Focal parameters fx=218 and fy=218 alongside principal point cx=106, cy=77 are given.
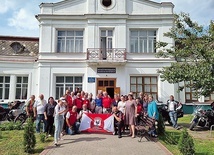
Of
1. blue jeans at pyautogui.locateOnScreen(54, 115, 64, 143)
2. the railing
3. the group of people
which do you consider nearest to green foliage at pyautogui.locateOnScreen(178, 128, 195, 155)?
the group of people

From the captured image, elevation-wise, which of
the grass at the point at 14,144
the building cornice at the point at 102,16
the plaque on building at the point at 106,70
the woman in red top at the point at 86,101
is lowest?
the grass at the point at 14,144

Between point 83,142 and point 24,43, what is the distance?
1554cm

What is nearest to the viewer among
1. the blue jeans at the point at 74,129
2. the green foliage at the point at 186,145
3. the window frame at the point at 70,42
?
the green foliage at the point at 186,145

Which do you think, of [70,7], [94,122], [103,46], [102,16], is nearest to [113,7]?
[102,16]

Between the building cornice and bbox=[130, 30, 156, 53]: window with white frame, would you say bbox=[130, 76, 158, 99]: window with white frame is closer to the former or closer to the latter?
bbox=[130, 30, 156, 53]: window with white frame

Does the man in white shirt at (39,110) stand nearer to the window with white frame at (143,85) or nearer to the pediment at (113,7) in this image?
the window with white frame at (143,85)

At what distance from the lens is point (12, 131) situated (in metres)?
10.8

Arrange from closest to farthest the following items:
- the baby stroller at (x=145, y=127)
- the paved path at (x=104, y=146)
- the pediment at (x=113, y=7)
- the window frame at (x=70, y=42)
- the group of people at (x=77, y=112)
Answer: the paved path at (x=104, y=146) < the baby stroller at (x=145, y=127) < the group of people at (x=77, y=112) < the pediment at (x=113, y=7) < the window frame at (x=70, y=42)

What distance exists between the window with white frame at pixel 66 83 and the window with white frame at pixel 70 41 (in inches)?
97.4

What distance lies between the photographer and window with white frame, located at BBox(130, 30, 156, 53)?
18984mm

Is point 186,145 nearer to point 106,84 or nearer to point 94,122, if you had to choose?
point 94,122

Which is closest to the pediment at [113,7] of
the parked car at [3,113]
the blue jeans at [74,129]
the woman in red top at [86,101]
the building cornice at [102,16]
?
the building cornice at [102,16]

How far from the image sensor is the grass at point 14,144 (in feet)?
24.8

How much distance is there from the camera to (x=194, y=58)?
11.2 meters
